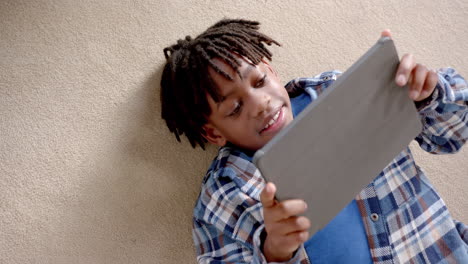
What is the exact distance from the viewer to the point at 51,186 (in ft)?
2.84

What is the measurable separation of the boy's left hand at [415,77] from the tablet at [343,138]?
11mm

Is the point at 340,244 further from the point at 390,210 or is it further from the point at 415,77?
the point at 415,77

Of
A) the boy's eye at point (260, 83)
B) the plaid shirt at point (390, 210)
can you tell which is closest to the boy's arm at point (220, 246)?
the plaid shirt at point (390, 210)

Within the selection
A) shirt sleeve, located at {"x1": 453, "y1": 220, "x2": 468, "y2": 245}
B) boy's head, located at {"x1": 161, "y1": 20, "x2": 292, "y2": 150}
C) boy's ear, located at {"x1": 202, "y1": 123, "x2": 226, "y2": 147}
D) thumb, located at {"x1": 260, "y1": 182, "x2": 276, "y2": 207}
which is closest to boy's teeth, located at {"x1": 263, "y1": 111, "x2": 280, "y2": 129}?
boy's head, located at {"x1": 161, "y1": 20, "x2": 292, "y2": 150}

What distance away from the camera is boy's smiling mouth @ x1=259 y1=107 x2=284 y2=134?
737 mm

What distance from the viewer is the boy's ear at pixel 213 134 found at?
2.61 ft

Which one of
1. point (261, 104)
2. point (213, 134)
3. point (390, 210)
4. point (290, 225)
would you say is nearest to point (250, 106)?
point (261, 104)

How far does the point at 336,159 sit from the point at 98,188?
509 mm

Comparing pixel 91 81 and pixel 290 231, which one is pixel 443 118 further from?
pixel 91 81

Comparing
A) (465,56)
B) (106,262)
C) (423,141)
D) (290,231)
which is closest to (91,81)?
(106,262)

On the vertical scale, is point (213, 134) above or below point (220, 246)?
above

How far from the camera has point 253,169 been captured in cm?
80

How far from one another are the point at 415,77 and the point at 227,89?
0.97 feet

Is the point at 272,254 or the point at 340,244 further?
the point at 340,244
